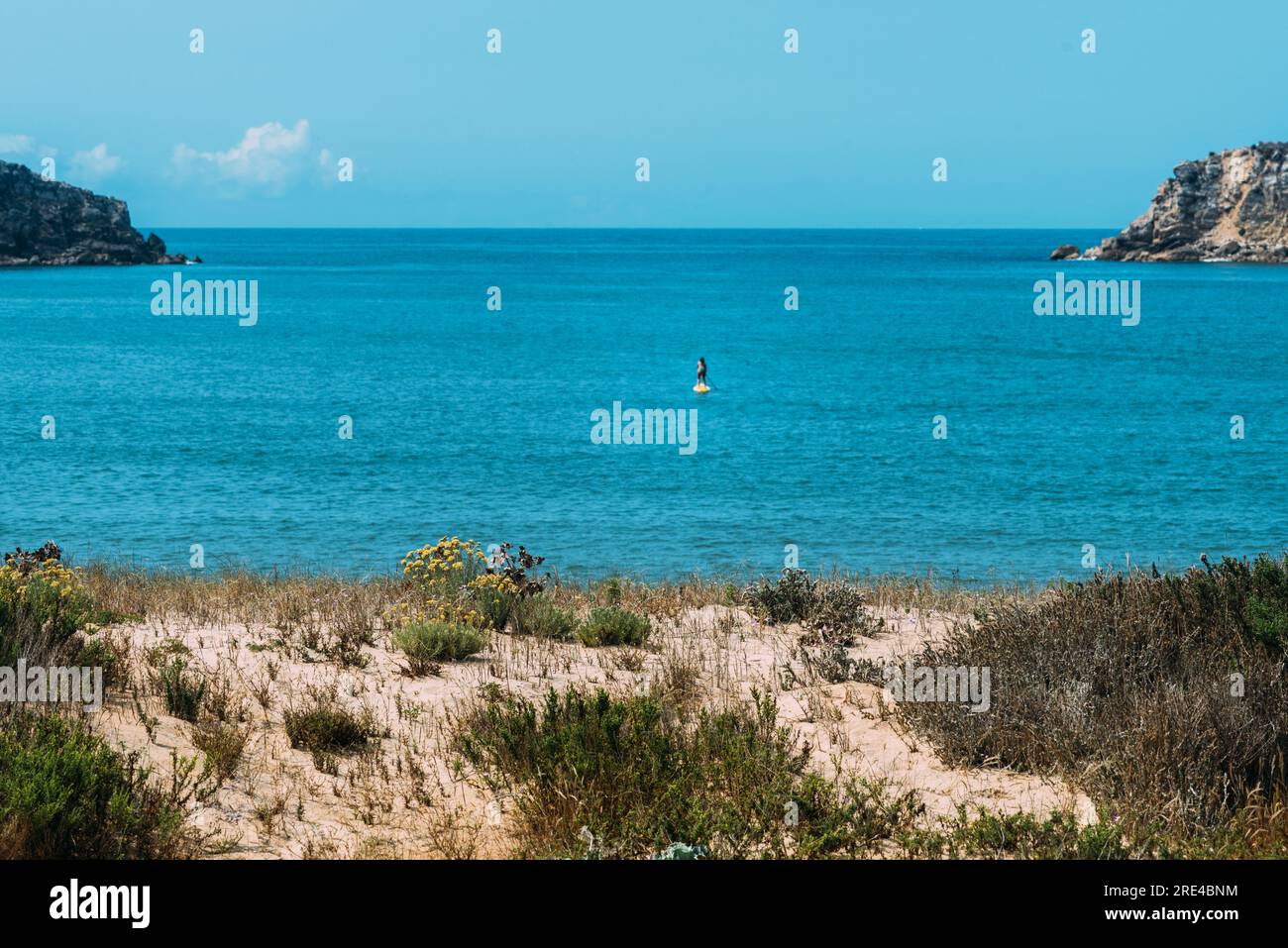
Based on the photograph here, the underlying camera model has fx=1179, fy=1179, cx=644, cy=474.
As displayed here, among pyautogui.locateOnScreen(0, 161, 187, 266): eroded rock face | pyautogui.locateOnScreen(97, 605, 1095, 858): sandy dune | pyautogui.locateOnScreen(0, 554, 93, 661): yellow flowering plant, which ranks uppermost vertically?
pyautogui.locateOnScreen(0, 161, 187, 266): eroded rock face

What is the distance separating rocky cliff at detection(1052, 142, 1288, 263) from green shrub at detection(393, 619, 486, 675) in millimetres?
155296

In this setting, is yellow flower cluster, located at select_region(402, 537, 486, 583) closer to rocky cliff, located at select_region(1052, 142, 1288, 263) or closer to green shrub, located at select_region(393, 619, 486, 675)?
green shrub, located at select_region(393, 619, 486, 675)

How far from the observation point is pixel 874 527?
84.2 ft

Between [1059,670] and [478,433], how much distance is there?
32454 millimetres

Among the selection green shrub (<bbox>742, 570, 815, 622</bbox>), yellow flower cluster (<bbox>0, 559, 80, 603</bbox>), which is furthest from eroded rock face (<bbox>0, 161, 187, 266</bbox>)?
green shrub (<bbox>742, 570, 815, 622</bbox>)

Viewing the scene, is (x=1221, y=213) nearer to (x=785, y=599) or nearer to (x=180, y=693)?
(x=785, y=599)

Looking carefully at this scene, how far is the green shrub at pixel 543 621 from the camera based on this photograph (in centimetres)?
1152

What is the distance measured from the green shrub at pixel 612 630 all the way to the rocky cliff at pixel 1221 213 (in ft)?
505

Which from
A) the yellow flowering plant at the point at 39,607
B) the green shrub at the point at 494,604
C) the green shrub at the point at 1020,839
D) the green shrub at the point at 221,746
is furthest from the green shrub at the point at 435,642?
the green shrub at the point at 1020,839

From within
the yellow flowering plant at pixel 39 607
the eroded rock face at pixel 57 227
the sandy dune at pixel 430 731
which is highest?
the eroded rock face at pixel 57 227

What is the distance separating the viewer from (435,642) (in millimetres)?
10320

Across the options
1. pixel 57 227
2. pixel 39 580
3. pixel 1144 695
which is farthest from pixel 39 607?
pixel 57 227

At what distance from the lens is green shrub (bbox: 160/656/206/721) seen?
8.45 m

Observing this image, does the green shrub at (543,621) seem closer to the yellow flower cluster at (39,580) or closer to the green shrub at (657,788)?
the green shrub at (657,788)
